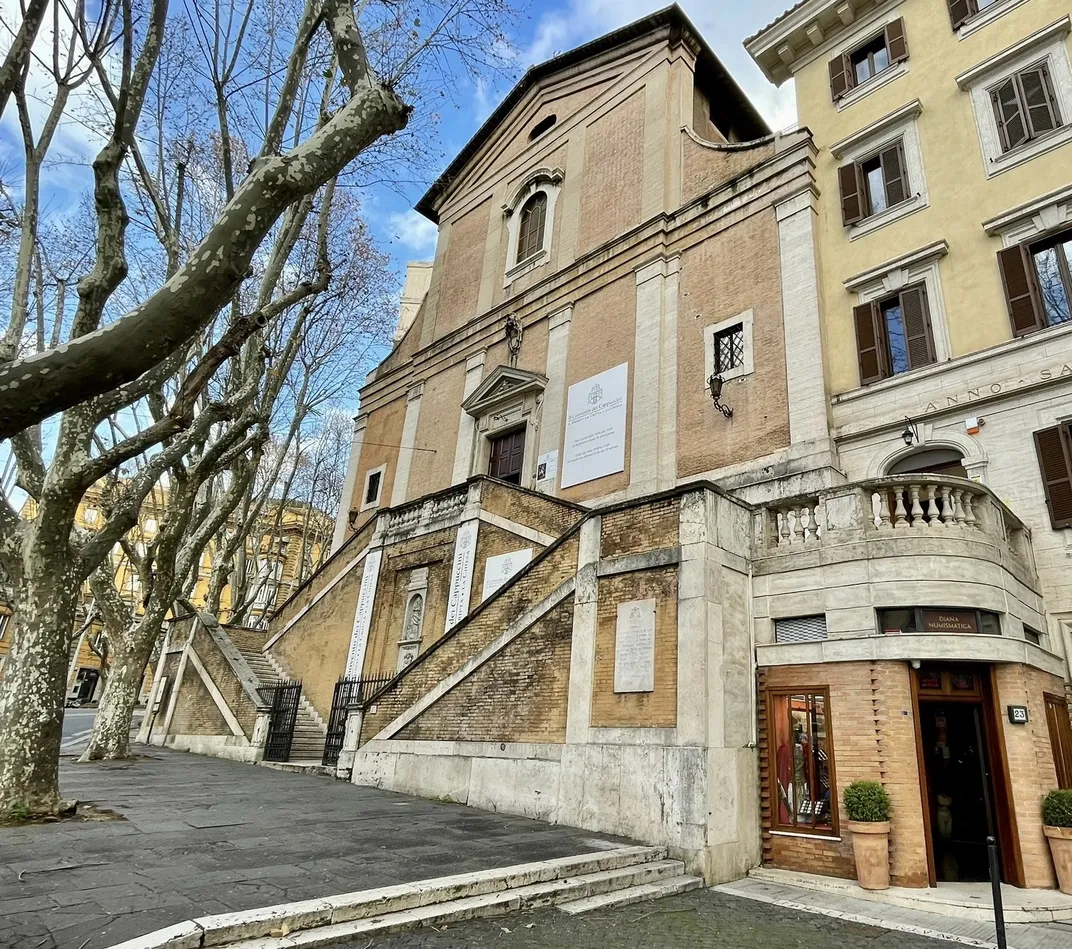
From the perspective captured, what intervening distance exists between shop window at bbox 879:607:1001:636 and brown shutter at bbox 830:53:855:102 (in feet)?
38.6

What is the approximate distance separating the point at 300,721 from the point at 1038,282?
52.7 feet

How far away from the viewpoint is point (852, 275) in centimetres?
1310

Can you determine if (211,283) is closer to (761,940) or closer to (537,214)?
(761,940)

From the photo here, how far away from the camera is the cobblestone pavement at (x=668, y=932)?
4457 mm

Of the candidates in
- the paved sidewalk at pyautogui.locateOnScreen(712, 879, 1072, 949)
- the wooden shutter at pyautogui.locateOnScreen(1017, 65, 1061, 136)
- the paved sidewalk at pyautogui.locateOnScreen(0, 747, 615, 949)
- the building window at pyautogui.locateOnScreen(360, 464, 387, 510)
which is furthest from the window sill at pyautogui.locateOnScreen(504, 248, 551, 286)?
the paved sidewalk at pyautogui.locateOnScreen(712, 879, 1072, 949)

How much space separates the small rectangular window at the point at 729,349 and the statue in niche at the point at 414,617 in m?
8.09

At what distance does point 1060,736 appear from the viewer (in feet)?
27.0

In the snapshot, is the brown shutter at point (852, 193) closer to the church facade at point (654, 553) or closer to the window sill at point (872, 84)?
the church facade at point (654, 553)

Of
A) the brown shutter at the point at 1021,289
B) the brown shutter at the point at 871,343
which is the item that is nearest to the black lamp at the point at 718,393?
the brown shutter at the point at 871,343

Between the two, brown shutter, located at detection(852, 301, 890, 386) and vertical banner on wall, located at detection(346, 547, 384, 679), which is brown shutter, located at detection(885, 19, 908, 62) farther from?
vertical banner on wall, located at detection(346, 547, 384, 679)

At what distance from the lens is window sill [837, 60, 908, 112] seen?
1373 centimetres

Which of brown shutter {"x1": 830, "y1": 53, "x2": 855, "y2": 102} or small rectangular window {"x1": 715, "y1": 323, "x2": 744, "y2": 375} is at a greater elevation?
brown shutter {"x1": 830, "y1": 53, "x2": 855, "y2": 102}

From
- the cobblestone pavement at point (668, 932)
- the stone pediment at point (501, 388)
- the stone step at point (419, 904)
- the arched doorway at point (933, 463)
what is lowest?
the cobblestone pavement at point (668, 932)

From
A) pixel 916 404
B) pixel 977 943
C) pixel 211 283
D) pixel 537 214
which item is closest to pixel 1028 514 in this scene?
pixel 916 404
